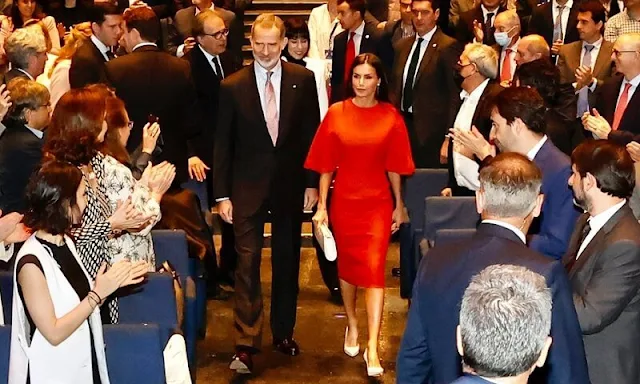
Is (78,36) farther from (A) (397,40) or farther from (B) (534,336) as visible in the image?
(B) (534,336)

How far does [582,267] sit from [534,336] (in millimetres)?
1789

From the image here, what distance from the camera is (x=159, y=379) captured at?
440cm

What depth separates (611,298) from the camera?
4145 millimetres

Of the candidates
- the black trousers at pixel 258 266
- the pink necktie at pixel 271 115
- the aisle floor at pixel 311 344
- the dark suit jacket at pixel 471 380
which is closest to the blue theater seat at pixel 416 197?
the aisle floor at pixel 311 344

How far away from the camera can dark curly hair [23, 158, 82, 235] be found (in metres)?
4.09

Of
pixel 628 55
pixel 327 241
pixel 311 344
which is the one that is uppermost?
pixel 628 55

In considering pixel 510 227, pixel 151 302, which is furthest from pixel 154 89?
pixel 510 227

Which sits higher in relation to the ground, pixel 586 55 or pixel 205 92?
pixel 586 55

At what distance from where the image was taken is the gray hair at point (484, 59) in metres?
6.47

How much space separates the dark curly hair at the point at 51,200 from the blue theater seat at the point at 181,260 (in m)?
1.51

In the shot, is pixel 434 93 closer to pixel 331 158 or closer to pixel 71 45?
pixel 331 158

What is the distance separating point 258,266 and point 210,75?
1958 mm

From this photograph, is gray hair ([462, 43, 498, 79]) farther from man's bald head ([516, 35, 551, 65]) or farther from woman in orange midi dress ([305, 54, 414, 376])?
man's bald head ([516, 35, 551, 65])

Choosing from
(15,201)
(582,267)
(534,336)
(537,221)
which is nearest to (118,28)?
(15,201)
